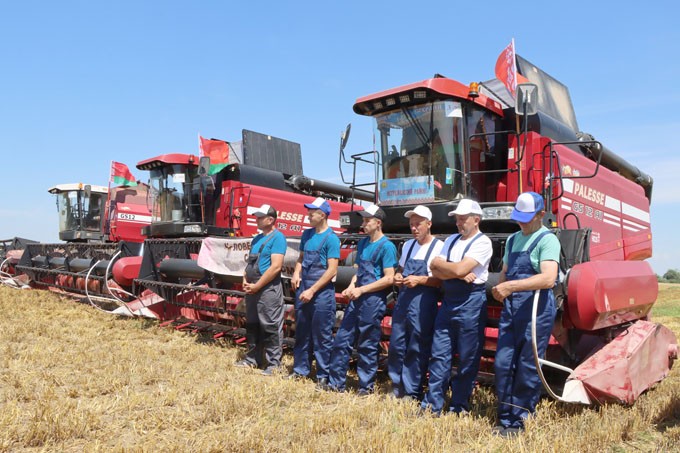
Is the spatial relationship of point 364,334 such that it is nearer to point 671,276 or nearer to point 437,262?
point 437,262

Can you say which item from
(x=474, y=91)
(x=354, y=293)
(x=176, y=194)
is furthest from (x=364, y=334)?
(x=176, y=194)

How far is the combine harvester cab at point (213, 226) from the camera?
695 cm

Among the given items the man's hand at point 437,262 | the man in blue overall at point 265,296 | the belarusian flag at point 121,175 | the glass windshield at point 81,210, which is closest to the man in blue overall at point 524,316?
the man's hand at point 437,262

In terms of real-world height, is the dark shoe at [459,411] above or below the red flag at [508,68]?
below

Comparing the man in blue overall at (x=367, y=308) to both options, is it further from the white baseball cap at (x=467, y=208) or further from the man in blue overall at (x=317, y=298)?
the white baseball cap at (x=467, y=208)

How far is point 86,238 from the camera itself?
55.7 feet

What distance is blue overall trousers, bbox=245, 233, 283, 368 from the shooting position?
5441 millimetres

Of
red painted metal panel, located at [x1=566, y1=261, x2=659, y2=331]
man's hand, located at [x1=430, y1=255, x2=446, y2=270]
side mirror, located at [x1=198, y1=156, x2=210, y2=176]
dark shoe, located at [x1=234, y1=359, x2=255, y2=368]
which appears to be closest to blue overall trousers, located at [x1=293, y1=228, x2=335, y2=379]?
dark shoe, located at [x1=234, y1=359, x2=255, y2=368]

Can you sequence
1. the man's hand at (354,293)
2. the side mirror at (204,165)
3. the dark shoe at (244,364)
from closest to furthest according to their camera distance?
1. the man's hand at (354,293)
2. the dark shoe at (244,364)
3. the side mirror at (204,165)

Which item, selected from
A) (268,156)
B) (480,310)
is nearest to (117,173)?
(268,156)

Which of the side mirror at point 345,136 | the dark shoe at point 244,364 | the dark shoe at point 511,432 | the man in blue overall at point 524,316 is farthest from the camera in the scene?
the side mirror at point 345,136

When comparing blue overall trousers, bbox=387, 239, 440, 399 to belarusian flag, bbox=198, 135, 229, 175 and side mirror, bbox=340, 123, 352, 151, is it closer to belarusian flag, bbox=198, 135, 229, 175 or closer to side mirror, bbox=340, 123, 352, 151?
side mirror, bbox=340, 123, 352, 151

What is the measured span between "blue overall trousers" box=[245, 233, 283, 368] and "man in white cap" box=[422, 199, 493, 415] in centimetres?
177

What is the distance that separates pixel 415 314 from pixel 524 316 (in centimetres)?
87
